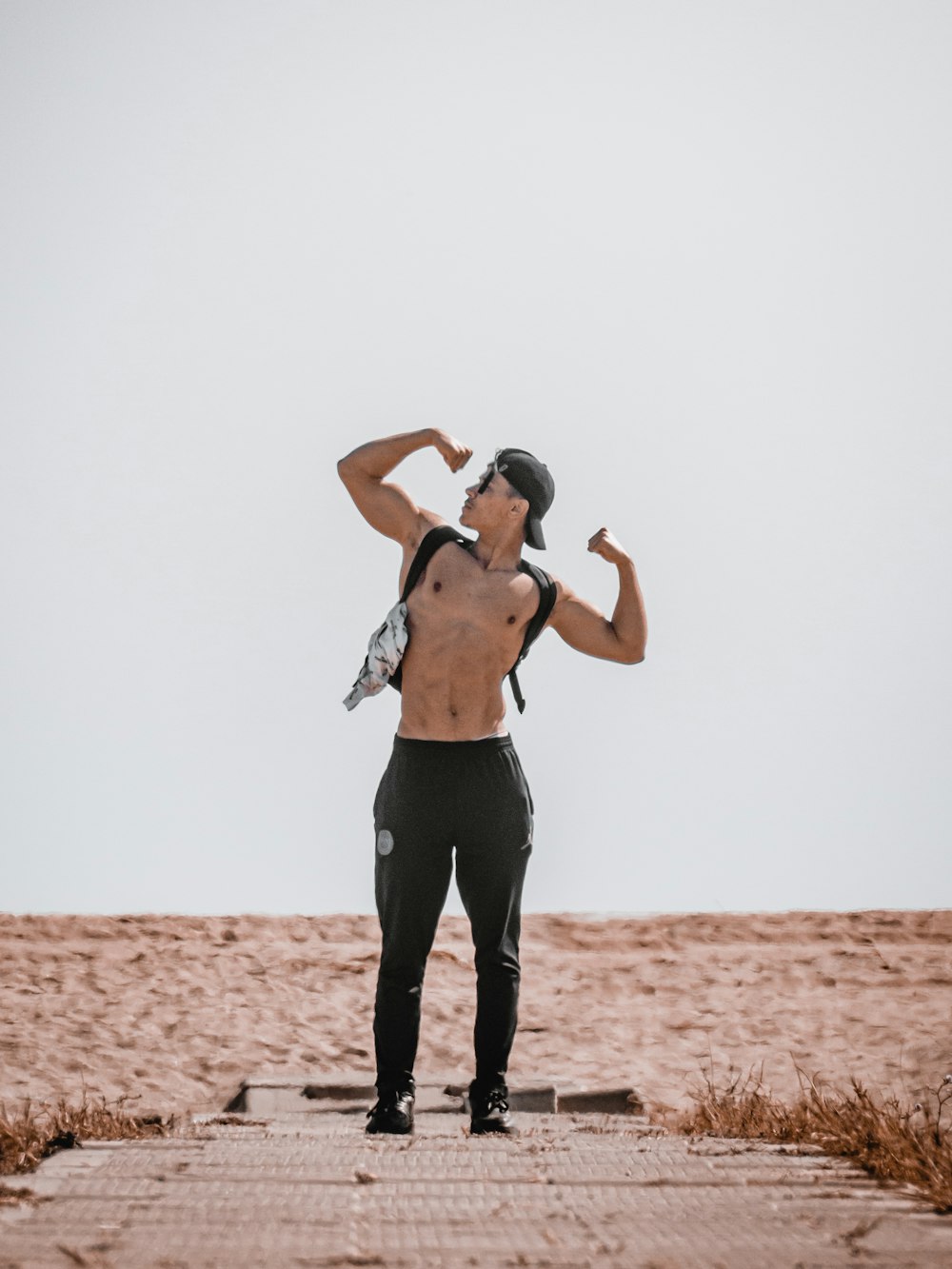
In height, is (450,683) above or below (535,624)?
below

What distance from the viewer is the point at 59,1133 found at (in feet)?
12.7

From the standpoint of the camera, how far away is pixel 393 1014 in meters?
4.73

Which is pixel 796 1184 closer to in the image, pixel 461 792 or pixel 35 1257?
pixel 35 1257

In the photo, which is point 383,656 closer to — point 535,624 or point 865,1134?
point 535,624

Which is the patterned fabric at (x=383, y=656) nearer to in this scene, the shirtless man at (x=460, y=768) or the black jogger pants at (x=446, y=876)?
the shirtless man at (x=460, y=768)

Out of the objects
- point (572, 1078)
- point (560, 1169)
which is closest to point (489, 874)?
point (560, 1169)

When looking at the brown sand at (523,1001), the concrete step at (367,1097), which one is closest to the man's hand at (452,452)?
the concrete step at (367,1097)

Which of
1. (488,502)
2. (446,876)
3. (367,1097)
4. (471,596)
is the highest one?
(488,502)

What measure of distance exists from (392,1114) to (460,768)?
1.05 m

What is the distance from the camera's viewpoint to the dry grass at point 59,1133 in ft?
11.4

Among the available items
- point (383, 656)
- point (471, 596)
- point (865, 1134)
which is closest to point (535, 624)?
point (471, 596)

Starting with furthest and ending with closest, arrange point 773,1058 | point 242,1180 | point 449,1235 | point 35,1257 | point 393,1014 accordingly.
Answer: point 773,1058
point 393,1014
point 242,1180
point 449,1235
point 35,1257

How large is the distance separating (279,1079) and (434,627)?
3169mm

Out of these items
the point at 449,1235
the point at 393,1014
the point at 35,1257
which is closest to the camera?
the point at 35,1257
